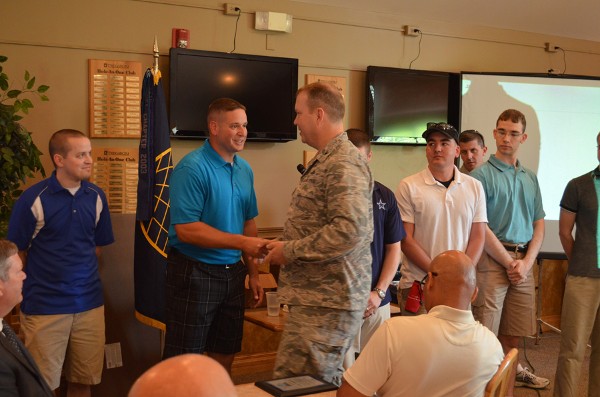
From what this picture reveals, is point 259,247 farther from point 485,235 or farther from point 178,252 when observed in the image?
point 485,235

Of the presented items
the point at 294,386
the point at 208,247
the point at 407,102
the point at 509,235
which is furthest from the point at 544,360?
the point at 294,386

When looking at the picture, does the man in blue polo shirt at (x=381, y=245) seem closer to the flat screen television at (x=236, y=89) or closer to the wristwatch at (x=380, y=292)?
the wristwatch at (x=380, y=292)

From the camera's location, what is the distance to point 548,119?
6.02 meters

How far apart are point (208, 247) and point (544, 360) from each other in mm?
3439

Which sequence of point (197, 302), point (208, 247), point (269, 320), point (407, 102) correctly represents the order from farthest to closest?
point (407, 102), point (269, 320), point (197, 302), point (208, 247)

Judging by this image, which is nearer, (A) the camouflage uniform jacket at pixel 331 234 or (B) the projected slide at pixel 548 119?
(A) the camouflage uniform jacket at pixel 331 234

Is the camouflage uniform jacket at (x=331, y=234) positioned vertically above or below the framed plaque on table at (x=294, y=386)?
above

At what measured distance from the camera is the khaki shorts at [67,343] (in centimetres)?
339

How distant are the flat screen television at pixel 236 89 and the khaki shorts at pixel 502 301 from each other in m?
1.95

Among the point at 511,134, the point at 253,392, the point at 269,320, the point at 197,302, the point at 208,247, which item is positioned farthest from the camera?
the point at 511,134

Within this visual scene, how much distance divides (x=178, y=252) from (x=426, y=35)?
3.61 metres

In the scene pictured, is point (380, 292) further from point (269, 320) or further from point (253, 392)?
point (253, 392)

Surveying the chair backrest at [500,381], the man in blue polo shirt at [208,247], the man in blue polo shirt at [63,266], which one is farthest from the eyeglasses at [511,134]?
the man in blue polo shirt at [63,266]

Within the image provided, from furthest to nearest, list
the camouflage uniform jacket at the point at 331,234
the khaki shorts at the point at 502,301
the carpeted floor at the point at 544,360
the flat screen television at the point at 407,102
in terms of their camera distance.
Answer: the flat screen television at the point at 407,102 < the carpeted floor at the point at 544,360 < the khaki shorts at the point at 502,301 < the camouflage uniform jacket at the point at 331,234
